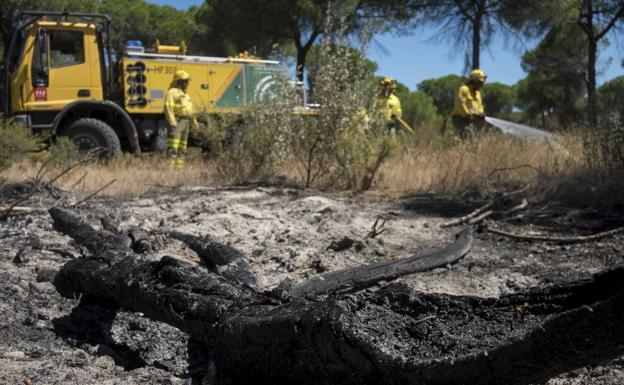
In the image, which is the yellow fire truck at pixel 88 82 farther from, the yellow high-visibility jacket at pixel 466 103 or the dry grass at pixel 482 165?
the yellow high-visibility jacket at pixel 466 103

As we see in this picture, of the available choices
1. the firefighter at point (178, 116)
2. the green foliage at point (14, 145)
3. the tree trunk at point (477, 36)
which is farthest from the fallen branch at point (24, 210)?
the tree trunk at point (477, 36)

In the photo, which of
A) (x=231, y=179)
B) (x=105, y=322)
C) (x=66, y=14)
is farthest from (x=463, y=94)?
(x=105, y=322)

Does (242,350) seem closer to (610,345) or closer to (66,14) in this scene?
(610,345)

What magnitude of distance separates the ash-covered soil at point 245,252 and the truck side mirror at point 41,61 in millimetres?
4639

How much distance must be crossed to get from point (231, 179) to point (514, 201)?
4090mm

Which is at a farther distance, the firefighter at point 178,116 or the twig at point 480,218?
the firefighter at point 178,116

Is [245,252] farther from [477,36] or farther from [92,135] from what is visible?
[477,36]

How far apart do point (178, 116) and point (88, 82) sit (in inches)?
74.1

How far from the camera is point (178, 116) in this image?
12.2 metres

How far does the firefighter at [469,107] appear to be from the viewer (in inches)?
499

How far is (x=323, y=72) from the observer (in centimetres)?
921

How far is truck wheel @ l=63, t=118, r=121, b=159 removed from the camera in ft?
40.5

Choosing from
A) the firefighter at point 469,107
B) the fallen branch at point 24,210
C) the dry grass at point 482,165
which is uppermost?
the firefighter at point 469,107

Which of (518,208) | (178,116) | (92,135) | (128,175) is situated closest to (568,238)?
(518,208)
